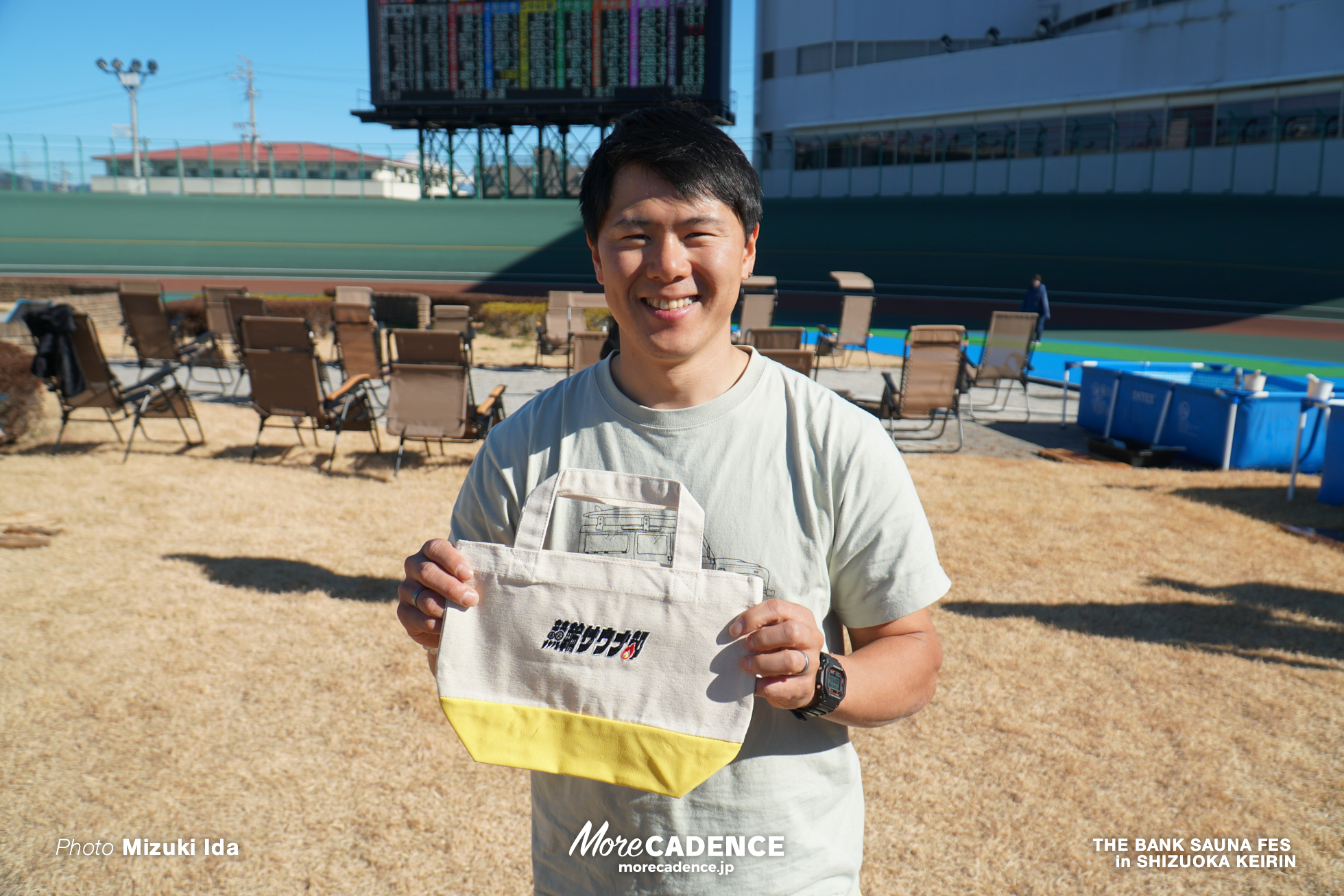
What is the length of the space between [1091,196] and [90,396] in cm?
2414

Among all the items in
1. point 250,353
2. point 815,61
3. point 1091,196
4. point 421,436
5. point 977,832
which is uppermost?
point 815,61

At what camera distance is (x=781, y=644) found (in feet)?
3.62

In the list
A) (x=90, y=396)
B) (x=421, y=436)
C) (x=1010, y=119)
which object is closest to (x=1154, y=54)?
(x=1010, y=119)

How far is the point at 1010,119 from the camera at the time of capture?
92.0ft

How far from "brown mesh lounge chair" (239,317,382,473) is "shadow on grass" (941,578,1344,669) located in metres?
5.40

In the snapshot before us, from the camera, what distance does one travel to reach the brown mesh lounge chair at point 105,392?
24.5ft

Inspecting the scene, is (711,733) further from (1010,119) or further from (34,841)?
(1010,119)

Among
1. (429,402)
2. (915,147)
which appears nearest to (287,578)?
(429,402)

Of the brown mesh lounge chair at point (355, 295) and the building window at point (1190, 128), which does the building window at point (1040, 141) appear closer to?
the building window at point (1190, 128)

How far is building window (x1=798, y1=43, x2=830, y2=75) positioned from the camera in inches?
1328

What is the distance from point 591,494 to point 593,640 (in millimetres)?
200

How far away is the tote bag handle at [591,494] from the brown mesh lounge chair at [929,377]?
7714mm

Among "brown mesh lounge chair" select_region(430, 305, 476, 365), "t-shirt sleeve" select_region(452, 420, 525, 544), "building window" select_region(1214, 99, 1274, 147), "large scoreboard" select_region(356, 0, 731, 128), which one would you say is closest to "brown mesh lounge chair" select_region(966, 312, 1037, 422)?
"brown mesh lounge chair" select_region(430, 305, 476, 365)

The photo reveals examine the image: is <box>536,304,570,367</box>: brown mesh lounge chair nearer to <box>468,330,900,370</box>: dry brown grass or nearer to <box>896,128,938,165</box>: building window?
<box>468,330,900,370</box>: dry brown grass
